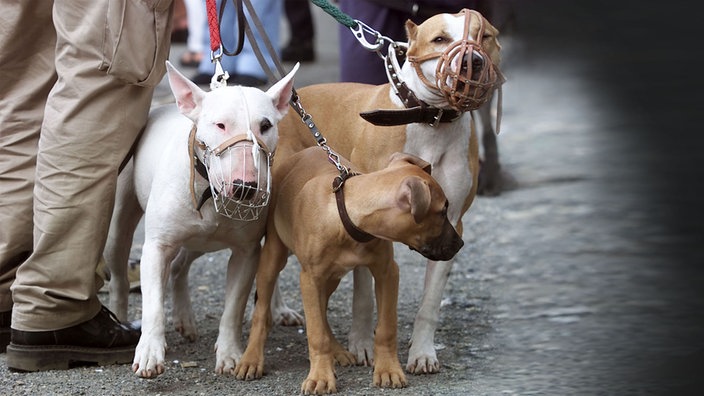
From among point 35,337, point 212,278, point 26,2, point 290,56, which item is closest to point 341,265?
point 35,337

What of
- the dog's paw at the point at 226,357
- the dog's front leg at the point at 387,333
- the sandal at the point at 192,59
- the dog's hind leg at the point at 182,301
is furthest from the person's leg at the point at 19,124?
the sandal at the point at 192,59

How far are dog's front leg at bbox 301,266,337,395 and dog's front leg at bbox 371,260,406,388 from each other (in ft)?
0.61

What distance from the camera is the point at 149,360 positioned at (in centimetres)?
338

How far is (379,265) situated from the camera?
11.4 ft

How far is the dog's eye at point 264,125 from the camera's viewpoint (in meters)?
3.31

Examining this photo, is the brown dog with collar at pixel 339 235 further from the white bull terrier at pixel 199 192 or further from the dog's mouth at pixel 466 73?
the dog's mouth at pixel 466 73

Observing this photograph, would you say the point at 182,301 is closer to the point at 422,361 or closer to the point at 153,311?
the point at 153,311

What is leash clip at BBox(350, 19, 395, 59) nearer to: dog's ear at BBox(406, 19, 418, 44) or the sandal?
dog's ear at BBox(406, 19, 418, 44)

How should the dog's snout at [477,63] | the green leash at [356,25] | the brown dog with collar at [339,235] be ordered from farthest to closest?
the green leash at [356,25] < the dog's snout at [477,63] < the brown dog with collar at [339,235]

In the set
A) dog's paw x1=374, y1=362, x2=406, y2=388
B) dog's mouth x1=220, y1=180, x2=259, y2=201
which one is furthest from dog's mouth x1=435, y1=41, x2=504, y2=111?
dog's paw x1=374, y1=362, x2=406, y2=388

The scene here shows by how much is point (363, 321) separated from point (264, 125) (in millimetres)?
1076

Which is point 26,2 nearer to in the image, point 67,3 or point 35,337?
point 67,3

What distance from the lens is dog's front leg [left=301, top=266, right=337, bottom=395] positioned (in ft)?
11.3

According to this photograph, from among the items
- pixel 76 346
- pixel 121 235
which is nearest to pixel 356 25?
pixel 121 235
